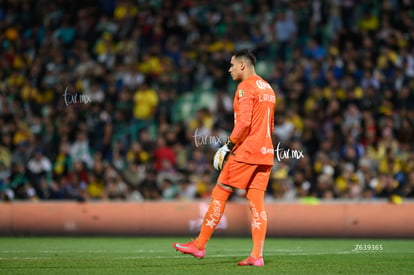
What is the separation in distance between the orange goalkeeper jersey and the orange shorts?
7 centimetres

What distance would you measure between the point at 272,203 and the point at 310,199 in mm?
743

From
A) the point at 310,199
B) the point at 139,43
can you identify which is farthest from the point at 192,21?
the point at 310,199

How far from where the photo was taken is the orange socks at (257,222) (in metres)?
8.88

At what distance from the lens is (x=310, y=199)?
1530cm

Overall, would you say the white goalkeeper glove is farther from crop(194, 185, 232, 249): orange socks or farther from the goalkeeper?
crop(194, 185, 232, 249): orange socks

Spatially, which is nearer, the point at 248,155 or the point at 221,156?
the point at 221,156

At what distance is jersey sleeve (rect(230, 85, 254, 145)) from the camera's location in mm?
8766

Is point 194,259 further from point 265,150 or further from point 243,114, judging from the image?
point 243,114

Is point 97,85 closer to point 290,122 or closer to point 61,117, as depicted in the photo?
point 61,117

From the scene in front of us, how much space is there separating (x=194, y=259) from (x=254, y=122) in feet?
5.81

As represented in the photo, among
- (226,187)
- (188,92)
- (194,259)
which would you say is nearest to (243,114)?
(226,187)

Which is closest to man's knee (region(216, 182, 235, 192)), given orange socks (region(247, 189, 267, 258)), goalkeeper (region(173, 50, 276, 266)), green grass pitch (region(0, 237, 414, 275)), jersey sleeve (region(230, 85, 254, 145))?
goalkeeper (region(173, 50, 276, 266))

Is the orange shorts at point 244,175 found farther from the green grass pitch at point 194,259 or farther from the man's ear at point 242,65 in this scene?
the man's ear at point 242,65

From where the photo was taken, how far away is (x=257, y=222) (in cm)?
892
